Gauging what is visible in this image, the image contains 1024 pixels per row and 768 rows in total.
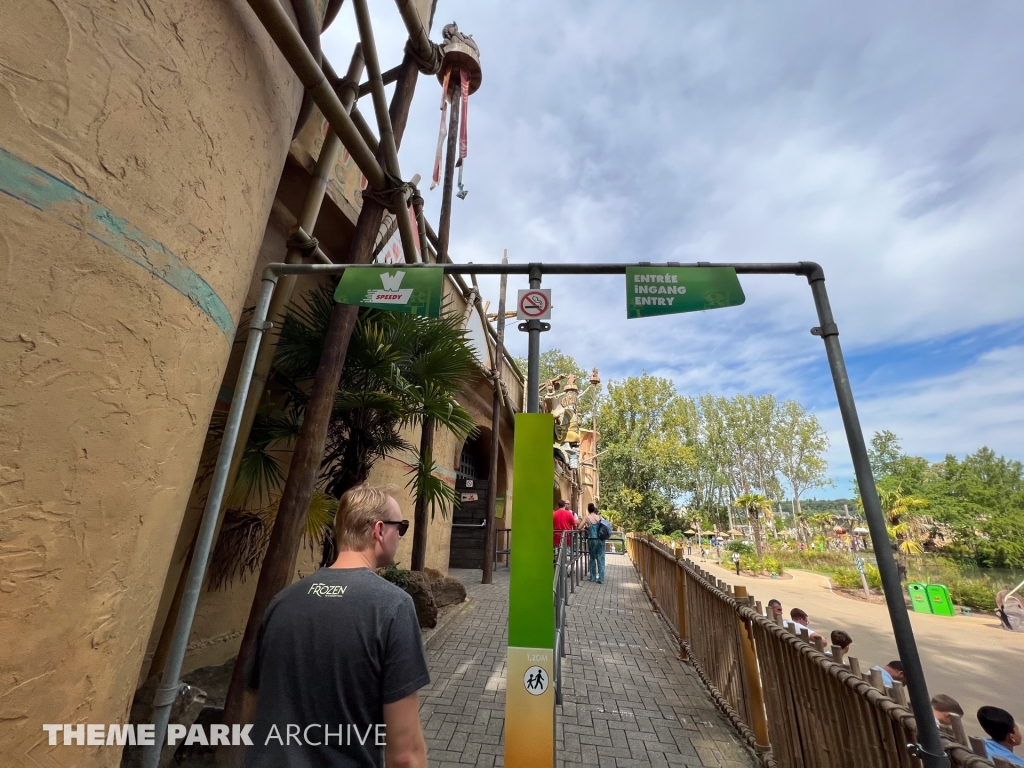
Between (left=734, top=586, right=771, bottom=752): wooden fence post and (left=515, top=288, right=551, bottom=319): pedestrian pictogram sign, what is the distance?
284 cm

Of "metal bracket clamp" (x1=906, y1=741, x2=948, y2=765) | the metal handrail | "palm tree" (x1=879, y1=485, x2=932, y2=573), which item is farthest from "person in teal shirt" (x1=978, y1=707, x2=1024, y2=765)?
"palm tree" (x1=879, y1=485, x2=932, y2=573)

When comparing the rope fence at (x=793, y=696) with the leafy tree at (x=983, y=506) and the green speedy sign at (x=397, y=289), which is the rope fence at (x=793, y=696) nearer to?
the green speedy sign at (x=397, y=289)

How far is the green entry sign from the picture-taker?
2.59 meters

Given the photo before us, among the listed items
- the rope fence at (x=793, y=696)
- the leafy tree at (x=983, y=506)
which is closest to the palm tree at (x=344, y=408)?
the rope fence at (x=793, y=696)

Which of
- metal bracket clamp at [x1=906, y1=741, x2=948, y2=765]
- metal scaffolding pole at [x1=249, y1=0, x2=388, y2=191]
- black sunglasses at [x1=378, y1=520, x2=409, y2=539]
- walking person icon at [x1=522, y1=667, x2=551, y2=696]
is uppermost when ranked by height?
metal scaffolding pole at [x1=249, y1=0, x2=388, y2=191]

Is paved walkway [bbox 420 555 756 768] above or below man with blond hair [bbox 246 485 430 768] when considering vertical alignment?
below

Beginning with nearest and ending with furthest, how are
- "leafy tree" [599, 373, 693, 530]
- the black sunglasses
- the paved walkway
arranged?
the black sunglasses
the paved walkway
"leafy tree" [599, 373, 693, 530]

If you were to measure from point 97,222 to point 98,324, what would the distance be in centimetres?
40

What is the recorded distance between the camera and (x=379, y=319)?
4699mm

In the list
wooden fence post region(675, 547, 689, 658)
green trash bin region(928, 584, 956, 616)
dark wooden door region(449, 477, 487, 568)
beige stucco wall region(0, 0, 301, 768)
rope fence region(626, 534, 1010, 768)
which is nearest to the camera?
beige stucco wall region(0, 0, 301, 768)

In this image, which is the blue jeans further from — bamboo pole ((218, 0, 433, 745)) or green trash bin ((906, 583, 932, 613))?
green trash bin ((906, 583, 932, 613))

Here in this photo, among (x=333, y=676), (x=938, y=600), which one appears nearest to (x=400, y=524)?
(x=333, y=676)

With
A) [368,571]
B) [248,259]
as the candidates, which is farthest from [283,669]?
[248,259]

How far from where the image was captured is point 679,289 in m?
2.65
